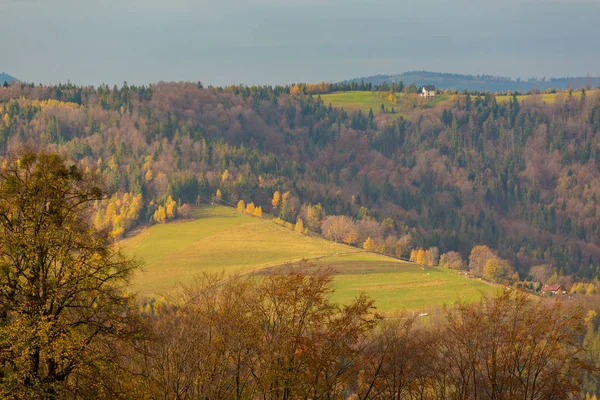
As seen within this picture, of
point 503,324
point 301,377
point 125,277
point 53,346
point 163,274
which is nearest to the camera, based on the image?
point 53,346

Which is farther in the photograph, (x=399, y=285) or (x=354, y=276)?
(x=354, y=276)

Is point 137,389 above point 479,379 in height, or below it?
above

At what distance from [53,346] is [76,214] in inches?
208

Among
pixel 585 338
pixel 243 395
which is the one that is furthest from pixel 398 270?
pixel 243 395

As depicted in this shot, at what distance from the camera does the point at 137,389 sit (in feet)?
107

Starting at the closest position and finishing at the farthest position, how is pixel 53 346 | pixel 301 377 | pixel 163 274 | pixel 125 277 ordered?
pixel 53 346
pixel 125 277
pixel 301 377
pixel 163 274

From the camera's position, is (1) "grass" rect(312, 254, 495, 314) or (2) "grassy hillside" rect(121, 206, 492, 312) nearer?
(1) "grass" rect(312, 254, 495, 314)

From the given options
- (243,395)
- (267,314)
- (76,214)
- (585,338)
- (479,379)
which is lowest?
(585,338)

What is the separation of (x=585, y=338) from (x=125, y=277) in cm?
14271

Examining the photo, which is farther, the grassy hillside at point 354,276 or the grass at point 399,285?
the grassy hillside at point 354,276

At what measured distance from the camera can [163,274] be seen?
187625 millimetres

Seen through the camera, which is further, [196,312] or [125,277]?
[196,312]

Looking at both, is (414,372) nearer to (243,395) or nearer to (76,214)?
(243,395)

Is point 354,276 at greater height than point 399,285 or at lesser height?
greater
